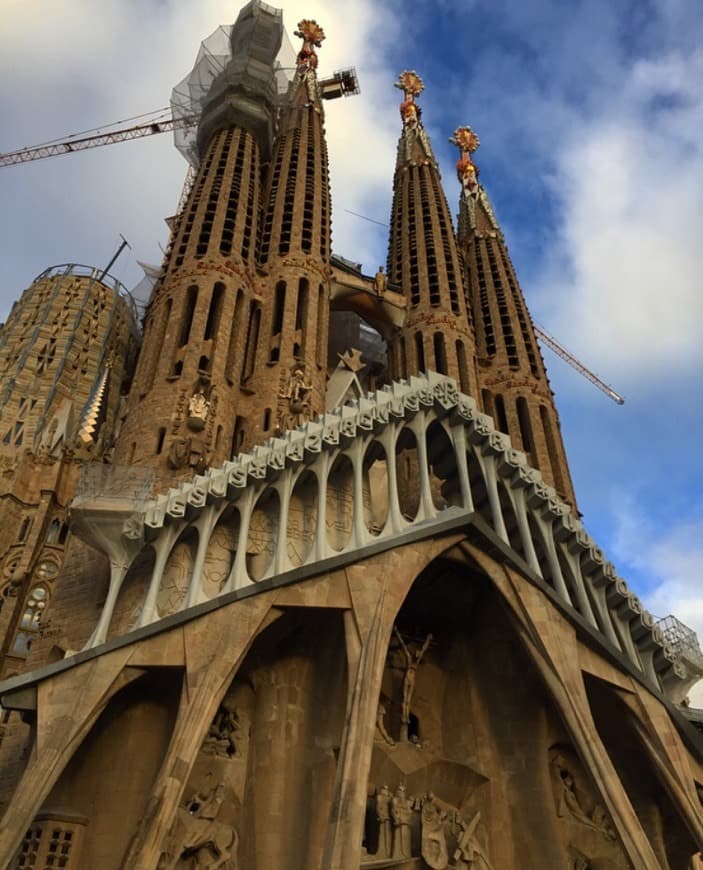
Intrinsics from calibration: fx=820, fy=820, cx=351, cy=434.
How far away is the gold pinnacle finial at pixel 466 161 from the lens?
39.8m

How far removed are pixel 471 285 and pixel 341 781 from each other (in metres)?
25.1

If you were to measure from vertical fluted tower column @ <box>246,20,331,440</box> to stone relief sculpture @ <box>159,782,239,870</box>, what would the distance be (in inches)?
372

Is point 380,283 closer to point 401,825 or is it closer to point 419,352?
point 419,352

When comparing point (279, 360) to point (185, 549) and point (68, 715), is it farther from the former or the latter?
point (68, 715)

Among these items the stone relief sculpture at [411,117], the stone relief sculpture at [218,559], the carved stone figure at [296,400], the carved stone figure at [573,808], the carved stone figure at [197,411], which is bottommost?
the carved stone figure at [573,808]

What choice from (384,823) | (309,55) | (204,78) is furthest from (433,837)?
(309,55)

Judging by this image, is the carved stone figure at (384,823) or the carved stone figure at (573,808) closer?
the carved stone figure at (384,823)

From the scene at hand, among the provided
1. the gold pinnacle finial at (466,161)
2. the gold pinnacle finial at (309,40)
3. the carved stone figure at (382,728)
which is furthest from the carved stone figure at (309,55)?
the carved stone figure at (382,728)

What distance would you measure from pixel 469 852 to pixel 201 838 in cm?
471

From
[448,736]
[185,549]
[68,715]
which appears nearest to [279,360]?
[185,549]

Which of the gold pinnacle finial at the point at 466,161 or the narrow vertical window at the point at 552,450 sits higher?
the gold pinnacle finial at the point at 466,161

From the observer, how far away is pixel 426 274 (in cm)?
3080

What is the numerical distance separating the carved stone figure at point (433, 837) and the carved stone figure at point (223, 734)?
3.38 metres

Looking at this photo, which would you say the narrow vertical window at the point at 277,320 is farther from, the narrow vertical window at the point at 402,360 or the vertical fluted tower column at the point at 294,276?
the narrow vertical window at the point at 402,360
